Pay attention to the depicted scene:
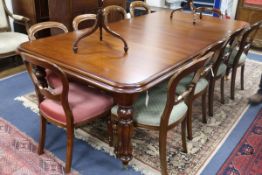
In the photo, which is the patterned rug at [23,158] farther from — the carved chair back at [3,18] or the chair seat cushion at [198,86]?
the carved chair back at [3,18]

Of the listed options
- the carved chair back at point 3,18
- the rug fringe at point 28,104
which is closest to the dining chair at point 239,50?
the rug fringe at point 28,104

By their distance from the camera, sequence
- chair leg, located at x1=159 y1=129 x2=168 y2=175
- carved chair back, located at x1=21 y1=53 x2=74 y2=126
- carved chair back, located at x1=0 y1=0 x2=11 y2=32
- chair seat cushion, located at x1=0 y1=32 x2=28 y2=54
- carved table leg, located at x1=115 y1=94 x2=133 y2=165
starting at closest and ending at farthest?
carved chair back, located at x1=21 y1=53 x2=74 y2=126 → carved table leg, located at x1=115 y1=94 x2=133 y2=165 → chair leg, located at x1=159 y1=129 x2=168 y2=175 → chair seat cushion, located at x1=0 y1=32 x2=28 y2=54 → carved chair back, located at x1=0 y1=0 x2=11 y2=32

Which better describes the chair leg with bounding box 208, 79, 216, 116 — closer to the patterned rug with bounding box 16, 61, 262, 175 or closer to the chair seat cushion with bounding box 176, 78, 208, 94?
the patterned rug with bounding box 16, 61, 262, 175

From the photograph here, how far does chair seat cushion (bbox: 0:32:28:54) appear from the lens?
2.96 metres

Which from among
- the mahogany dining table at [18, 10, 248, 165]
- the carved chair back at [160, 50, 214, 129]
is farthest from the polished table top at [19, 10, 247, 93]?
the carved chair back at [160, 50, 214, 129]

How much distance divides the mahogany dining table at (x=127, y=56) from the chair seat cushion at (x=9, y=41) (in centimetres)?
118

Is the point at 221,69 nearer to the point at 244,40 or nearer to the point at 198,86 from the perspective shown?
the point at 244,40

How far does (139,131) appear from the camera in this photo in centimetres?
222

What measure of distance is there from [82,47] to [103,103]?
0.44 metres

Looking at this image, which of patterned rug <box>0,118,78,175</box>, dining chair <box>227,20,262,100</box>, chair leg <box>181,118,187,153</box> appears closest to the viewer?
patterned rug <box>0,118,78,175</box>

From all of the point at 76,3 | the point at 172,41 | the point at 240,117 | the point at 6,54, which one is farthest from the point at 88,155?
the point at 76,3

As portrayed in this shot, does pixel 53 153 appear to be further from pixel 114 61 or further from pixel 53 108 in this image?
pixel 114 61

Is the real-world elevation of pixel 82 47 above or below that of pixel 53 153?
above

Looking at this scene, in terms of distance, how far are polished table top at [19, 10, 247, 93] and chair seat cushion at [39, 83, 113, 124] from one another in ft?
0.79
